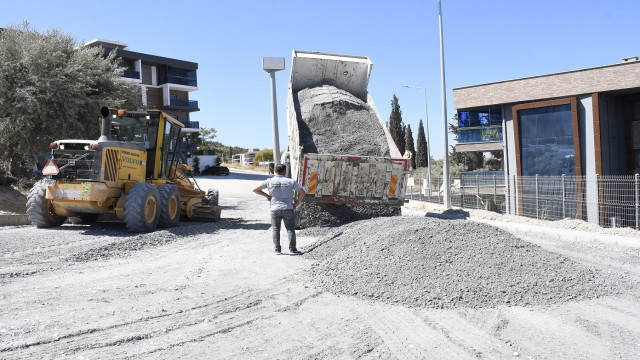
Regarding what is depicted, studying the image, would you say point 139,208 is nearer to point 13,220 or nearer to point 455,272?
point 13,220

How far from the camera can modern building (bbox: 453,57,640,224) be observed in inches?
876

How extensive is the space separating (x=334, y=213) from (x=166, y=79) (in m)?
42.1

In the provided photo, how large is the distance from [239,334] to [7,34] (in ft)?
54.1

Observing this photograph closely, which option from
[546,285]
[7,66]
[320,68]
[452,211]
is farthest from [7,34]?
[546,285]

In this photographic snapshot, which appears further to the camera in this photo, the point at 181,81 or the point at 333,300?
the point at 181,81

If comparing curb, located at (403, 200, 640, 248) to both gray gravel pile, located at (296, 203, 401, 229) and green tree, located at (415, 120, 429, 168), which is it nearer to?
gray gravel pile, located at (296, 203, 401, 229)

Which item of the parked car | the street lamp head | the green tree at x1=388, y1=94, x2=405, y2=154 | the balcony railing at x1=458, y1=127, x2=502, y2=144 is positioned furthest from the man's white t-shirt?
the green tree at x1=388, y1=94, x2=405, y2=154

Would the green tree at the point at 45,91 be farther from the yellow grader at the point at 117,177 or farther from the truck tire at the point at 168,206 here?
the truck tire at the point at 168,206

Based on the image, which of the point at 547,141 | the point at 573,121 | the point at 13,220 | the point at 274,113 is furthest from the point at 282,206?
the point at 547,141

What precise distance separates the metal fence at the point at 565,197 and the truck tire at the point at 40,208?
515 inches

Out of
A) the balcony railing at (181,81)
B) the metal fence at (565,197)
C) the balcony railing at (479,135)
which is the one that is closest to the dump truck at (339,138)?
the metal fence at (565,197)

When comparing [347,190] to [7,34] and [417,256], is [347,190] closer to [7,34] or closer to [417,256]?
[417,256]

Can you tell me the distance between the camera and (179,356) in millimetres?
3662

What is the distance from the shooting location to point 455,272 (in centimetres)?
565
